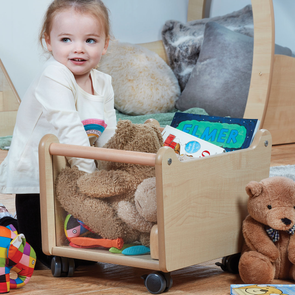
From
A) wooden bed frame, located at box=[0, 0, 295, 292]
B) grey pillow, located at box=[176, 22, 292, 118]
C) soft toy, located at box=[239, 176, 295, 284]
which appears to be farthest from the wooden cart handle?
grey pillow, located at box=[176, 22, 292, 118]

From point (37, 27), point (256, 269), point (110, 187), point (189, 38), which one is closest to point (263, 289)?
point (256, 269)

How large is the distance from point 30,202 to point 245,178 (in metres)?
0.47

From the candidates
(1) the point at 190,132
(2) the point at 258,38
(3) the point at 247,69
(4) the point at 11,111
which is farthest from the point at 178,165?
(4) the point at 11,111

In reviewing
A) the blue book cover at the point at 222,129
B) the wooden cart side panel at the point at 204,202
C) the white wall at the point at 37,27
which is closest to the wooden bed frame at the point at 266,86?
the white wall at the point at 37,27

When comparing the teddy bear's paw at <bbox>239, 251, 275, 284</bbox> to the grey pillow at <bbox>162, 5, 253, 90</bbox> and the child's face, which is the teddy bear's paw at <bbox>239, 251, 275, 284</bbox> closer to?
the child's face

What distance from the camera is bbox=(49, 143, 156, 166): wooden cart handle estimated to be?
30.3 inches

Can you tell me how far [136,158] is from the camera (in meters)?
0.77

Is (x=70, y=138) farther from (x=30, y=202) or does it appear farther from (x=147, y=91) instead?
(x=147, y=91)

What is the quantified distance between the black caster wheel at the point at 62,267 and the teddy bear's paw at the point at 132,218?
0.55ft

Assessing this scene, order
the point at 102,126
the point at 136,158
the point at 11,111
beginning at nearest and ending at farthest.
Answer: the point at 136,158 → the point at 102,126 → the point at 11,111

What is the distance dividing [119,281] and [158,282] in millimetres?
112

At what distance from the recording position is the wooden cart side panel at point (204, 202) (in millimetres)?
770

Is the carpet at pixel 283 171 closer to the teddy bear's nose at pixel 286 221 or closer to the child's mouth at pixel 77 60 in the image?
the teddy bear's nose at pixel 286 221

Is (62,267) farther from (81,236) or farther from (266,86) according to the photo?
(266,86)
